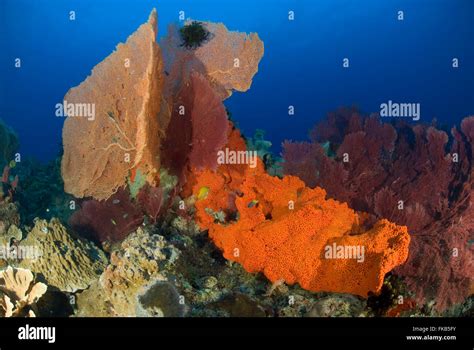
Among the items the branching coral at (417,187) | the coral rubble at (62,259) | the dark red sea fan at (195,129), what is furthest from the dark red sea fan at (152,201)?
the branching coral at (417,187)

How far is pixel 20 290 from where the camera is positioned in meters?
4.38

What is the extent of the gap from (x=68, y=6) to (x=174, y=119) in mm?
42814

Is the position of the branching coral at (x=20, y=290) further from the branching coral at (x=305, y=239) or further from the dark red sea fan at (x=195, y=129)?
the dark red sea fan at (x=195, y=129)

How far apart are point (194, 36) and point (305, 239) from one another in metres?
4.03

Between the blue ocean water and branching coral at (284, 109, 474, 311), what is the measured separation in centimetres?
3262

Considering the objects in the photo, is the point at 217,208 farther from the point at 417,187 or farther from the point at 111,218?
the point at 417,187

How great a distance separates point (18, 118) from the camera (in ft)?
168

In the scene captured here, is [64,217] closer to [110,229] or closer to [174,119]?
[110,229]

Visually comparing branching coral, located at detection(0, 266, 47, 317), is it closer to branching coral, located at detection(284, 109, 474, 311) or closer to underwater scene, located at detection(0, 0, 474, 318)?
underwater scene, located at detection(0, 0, 474, 318)

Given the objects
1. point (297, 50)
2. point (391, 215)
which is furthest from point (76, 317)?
point (297, 50)

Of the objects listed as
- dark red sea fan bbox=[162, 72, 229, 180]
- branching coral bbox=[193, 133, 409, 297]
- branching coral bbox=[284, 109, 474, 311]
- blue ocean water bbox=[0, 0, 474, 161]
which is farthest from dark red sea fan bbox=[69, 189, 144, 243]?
blue ocean water bbox=[0, 0, 474, 161]

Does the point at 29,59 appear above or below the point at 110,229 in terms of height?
above

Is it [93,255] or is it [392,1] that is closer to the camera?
[93,255]

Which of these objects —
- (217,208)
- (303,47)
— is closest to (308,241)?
(217,208)
